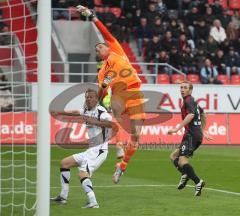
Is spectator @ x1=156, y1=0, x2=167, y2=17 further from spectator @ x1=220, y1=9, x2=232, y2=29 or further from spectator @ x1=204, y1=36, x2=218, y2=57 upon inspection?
spectator @ x1=220, y1=9, x2=232, y2=29

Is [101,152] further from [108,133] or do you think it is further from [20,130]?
[20,130]

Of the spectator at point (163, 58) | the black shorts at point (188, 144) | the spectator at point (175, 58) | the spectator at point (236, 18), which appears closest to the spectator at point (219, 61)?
the spectator at point (175, 58)

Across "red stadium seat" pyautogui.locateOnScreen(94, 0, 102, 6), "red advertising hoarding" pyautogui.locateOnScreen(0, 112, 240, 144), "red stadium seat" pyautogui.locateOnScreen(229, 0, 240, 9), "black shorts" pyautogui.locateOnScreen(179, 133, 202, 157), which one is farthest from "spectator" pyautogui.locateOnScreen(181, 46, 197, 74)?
"black shorts" pyautogui.locateOnScreen(179, 133, 202, 157)

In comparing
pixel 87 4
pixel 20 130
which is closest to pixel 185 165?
pixel 20 130

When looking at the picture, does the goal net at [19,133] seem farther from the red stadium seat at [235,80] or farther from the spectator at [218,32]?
the spectator at [218,32]

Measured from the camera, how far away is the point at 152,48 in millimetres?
27391

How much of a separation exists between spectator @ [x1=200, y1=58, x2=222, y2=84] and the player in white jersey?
16649 millimetres

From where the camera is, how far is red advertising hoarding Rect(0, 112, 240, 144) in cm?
2109

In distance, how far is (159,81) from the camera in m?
26.8

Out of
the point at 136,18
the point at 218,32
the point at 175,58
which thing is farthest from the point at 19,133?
the point at 218,32

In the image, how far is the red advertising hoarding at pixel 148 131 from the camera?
830 inches

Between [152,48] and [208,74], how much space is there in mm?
2151

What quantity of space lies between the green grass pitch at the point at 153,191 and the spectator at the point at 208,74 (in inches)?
323

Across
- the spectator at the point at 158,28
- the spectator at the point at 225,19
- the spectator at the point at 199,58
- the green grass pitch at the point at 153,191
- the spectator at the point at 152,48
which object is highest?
the spectator at the point at 225,19
